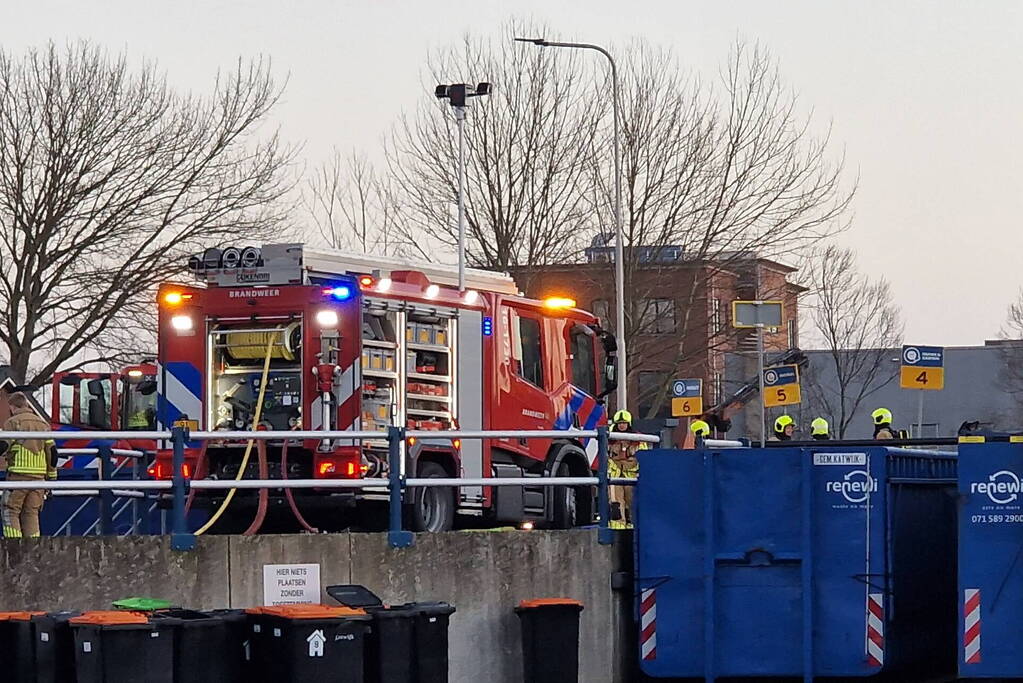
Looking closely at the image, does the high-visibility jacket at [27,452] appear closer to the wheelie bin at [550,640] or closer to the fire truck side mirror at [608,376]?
the wheelie bin at [550,640]

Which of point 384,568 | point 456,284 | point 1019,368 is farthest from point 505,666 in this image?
point 1019,368

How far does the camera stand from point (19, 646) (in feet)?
42.2

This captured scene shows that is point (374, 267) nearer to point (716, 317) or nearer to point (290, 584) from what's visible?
point (290, 584)

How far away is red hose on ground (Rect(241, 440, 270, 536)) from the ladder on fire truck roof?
1.99m

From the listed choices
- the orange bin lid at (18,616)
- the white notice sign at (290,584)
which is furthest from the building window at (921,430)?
the orange bin lid at (18,616)

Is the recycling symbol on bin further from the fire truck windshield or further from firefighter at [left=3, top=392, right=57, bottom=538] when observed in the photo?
the fire truck windshield

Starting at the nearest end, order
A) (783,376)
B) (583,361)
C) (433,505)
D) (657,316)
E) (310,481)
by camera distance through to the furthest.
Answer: (310,481) → (433,505) → (583,361) → (783,376) → (657,316)

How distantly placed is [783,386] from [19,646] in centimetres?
1483

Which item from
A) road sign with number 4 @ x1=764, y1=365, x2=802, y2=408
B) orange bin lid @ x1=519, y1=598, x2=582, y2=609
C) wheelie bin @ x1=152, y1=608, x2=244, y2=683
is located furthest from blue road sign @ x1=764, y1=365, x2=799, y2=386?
wheelie bin @ x1=152, y1=608, x2=244, y2=683

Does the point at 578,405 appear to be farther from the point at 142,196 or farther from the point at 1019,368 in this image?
the point at 1019,368

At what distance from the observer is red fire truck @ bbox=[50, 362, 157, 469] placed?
3078 centimetres

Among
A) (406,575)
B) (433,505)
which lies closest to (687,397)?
(433,505)

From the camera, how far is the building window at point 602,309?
43.9 meters

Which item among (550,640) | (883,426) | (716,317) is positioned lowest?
(550,640)
